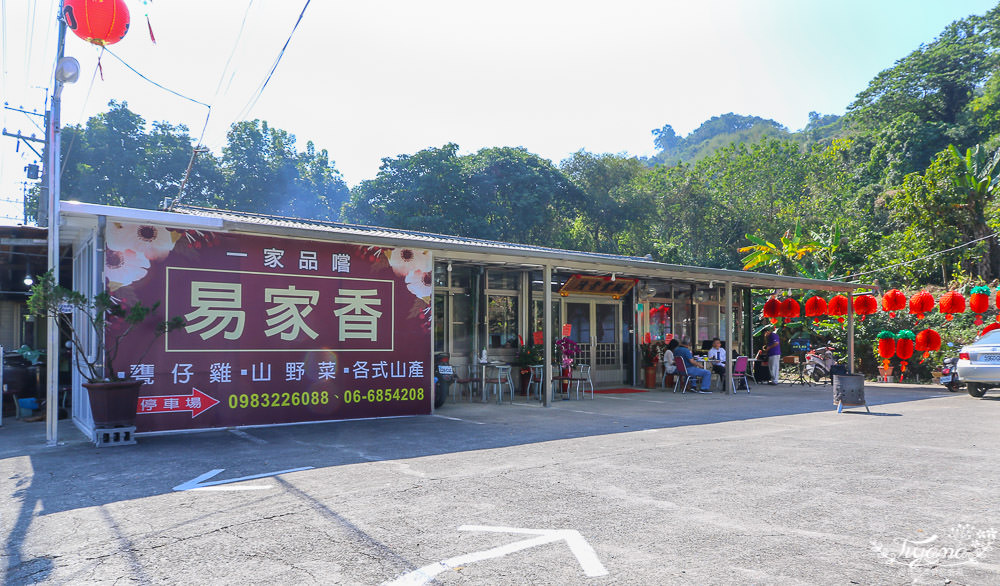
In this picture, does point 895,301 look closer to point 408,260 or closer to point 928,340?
point 928,340

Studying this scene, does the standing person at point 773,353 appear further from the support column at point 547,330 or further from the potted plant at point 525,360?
the support column at point 547,330

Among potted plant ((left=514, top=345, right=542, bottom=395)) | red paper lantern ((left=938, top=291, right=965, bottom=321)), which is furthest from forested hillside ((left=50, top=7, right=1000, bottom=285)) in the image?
potted plant ((left=514, top=345, right=542, bottom=395))

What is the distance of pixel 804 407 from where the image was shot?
12289 millimetres

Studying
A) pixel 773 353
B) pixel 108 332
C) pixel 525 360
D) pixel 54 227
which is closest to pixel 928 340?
pixel 773 353

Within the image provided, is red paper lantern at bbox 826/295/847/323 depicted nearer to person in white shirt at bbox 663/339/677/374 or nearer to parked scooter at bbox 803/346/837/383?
parked scooter at bbox 803/346/837/383

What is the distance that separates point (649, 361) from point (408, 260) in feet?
27.7

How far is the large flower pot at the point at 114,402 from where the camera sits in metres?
7.67

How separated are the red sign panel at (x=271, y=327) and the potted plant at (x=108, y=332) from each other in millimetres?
165

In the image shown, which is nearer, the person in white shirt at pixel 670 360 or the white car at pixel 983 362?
the white car at pixel 983 362

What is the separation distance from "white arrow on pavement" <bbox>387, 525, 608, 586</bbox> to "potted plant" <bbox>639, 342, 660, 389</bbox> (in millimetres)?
12707

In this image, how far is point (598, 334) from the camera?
16219 mm

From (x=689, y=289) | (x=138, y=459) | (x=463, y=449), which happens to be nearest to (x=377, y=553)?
(x=463, y=449)

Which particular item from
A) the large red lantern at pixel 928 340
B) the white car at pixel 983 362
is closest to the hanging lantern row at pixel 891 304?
the large red lantern at pixel 928 340

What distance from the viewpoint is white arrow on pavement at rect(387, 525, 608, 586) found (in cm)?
355
